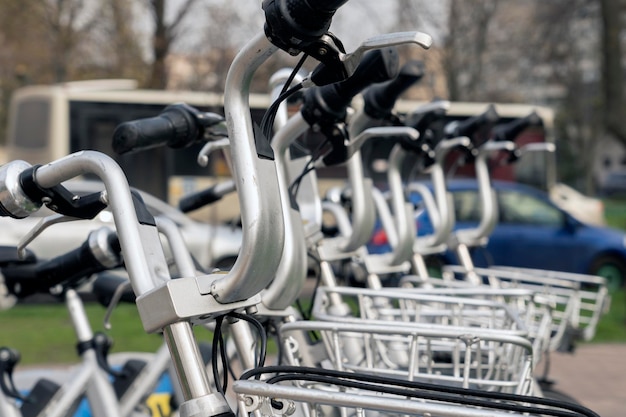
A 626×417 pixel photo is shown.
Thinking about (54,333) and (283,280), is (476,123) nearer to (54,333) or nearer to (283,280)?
(283,280)

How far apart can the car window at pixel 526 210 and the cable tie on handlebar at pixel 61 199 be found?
36.4 ft

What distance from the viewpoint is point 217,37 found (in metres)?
14.6

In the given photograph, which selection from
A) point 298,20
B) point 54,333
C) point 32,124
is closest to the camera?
point 298,20

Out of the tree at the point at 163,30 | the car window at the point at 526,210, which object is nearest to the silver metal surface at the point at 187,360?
the car window at the point at 526,210

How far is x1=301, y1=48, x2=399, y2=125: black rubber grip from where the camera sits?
195 centimetres

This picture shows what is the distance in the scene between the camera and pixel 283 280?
216 cm

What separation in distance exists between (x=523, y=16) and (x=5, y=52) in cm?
1449

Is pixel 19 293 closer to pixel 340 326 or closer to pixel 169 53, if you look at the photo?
pixel 340 326

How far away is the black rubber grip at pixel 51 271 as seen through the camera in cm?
212

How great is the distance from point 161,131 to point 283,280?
0.47m

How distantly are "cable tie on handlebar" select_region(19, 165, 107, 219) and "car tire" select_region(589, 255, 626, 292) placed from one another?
11627 millimetres

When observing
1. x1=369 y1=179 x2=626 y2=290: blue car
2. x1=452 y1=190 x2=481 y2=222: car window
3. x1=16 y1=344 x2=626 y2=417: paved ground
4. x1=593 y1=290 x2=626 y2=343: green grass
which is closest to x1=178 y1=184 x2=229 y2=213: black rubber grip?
x1=16 y1=344 x2=626 y2=417: paved ground

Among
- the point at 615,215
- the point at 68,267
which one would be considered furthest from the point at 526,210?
the point at 615,215

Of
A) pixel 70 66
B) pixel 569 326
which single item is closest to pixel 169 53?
pixel 70 66
